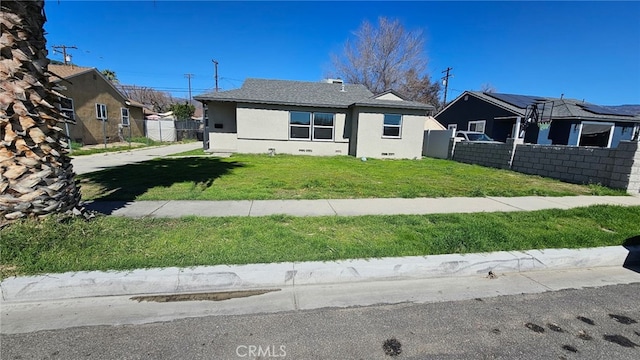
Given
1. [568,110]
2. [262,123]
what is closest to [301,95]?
[262,123]

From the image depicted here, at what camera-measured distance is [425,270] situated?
11.5ft

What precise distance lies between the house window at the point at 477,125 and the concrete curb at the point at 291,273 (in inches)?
817

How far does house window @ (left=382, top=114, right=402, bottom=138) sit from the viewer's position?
15.8m

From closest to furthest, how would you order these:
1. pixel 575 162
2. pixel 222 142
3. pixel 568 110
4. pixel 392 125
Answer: pixel 575 162 → pixel 392 125 → pixel 222 142 → pixel 568 110

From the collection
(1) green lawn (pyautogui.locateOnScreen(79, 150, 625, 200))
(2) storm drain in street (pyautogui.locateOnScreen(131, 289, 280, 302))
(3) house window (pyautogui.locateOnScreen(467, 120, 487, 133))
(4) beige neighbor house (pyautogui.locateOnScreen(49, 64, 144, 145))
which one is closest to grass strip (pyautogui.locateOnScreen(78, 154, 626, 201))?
(1) green lawn (pyautogui.locateOnScreen(79, 150, 625, 200))

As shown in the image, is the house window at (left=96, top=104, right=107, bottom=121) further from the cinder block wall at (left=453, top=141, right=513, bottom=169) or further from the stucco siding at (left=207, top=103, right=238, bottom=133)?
the cinder block wall at (left=453, top=141, right=513, bottom=169)

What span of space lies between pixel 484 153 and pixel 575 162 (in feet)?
14.3

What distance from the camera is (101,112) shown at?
824 inches

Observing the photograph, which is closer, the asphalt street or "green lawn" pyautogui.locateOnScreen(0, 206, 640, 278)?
the asphalt street

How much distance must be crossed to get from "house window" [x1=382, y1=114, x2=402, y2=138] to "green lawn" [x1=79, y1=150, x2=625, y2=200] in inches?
220

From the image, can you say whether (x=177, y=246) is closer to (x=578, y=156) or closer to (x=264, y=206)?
(x=264, y=206)

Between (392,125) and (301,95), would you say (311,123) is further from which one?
(392,125)

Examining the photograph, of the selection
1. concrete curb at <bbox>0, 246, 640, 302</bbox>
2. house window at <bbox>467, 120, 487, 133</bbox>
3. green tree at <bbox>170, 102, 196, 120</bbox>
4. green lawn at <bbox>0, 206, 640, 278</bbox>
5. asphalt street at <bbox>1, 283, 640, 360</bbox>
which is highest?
green tree at <bbox>170, 102, 196, 120</bbox>

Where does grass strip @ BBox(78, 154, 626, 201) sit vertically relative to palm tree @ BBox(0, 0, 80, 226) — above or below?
below
